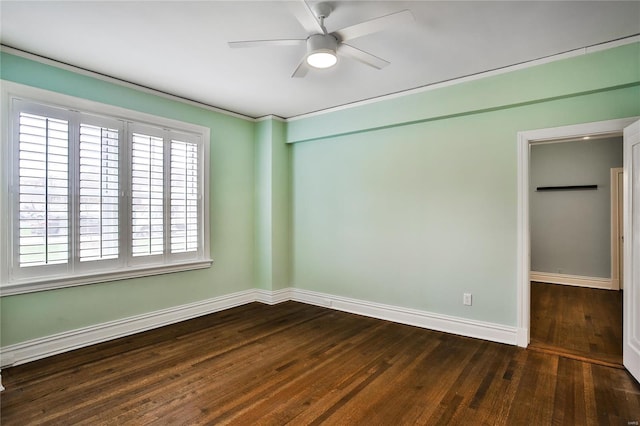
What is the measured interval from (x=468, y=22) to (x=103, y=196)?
3.66m

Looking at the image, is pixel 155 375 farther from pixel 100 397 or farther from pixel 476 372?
pixel 476 372

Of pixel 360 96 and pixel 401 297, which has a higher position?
pixel 360 96

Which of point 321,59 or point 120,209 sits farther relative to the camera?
point 120,209

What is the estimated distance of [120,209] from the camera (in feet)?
11.8

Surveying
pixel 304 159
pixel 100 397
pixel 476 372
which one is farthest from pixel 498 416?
pixel 304 159

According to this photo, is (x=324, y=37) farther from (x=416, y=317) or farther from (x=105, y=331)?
(x=105, y=331)

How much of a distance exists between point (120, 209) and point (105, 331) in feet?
4.15

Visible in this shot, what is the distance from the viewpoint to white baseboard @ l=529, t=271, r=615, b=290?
5820 mm

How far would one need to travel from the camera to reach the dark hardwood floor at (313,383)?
2.21m

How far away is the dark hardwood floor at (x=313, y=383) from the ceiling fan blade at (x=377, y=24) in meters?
2.46

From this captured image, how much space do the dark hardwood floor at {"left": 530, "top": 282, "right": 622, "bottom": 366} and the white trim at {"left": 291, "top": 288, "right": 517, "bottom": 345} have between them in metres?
0.32

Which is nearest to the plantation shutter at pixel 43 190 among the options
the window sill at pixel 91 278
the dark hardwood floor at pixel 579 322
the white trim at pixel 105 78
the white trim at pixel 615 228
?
the window sill at pixel 91 278

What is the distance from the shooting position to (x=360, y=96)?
414 cm

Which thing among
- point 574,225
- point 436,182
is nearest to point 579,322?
point 436,182
